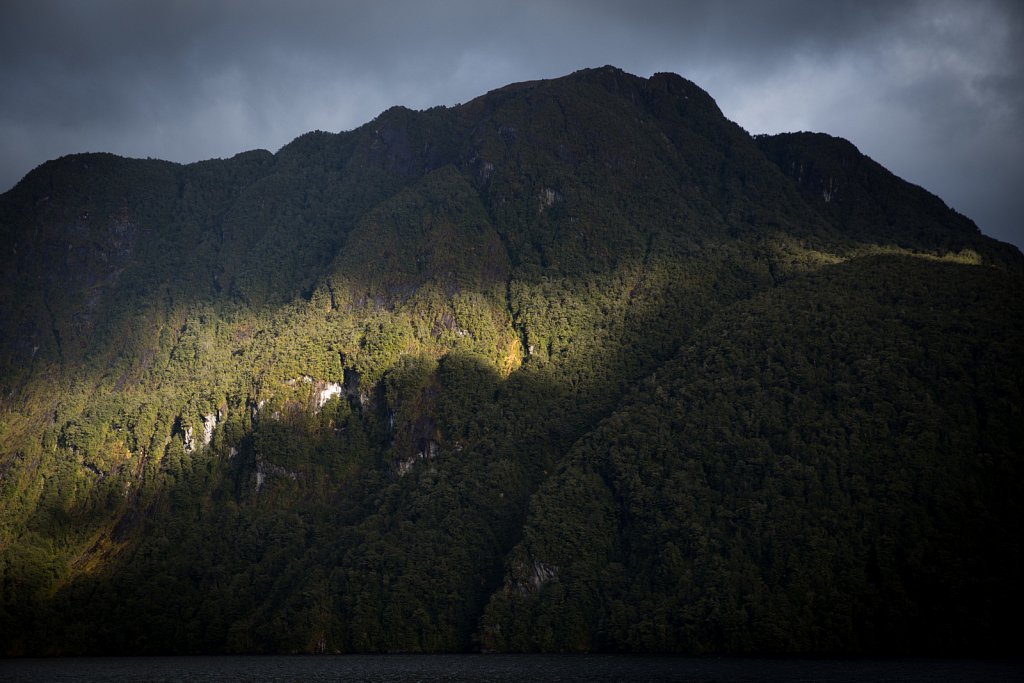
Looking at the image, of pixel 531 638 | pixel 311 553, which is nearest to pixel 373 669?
pixel 531 638

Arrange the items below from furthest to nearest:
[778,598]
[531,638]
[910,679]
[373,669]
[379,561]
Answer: [379,561]
[531,638]
[778,598]
[373,669]
[910,679]

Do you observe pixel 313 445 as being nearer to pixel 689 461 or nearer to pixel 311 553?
pixel 311 553

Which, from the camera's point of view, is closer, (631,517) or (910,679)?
(910,679)

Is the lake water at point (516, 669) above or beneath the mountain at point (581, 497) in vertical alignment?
beneath

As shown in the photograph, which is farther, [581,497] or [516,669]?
[581,497]

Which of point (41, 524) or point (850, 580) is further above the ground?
point (41, 524)

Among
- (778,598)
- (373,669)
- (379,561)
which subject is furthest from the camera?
(379,561)

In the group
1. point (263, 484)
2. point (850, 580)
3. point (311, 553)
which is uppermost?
point (263, 484)

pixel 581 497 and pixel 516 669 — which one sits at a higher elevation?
pixel 581 497
